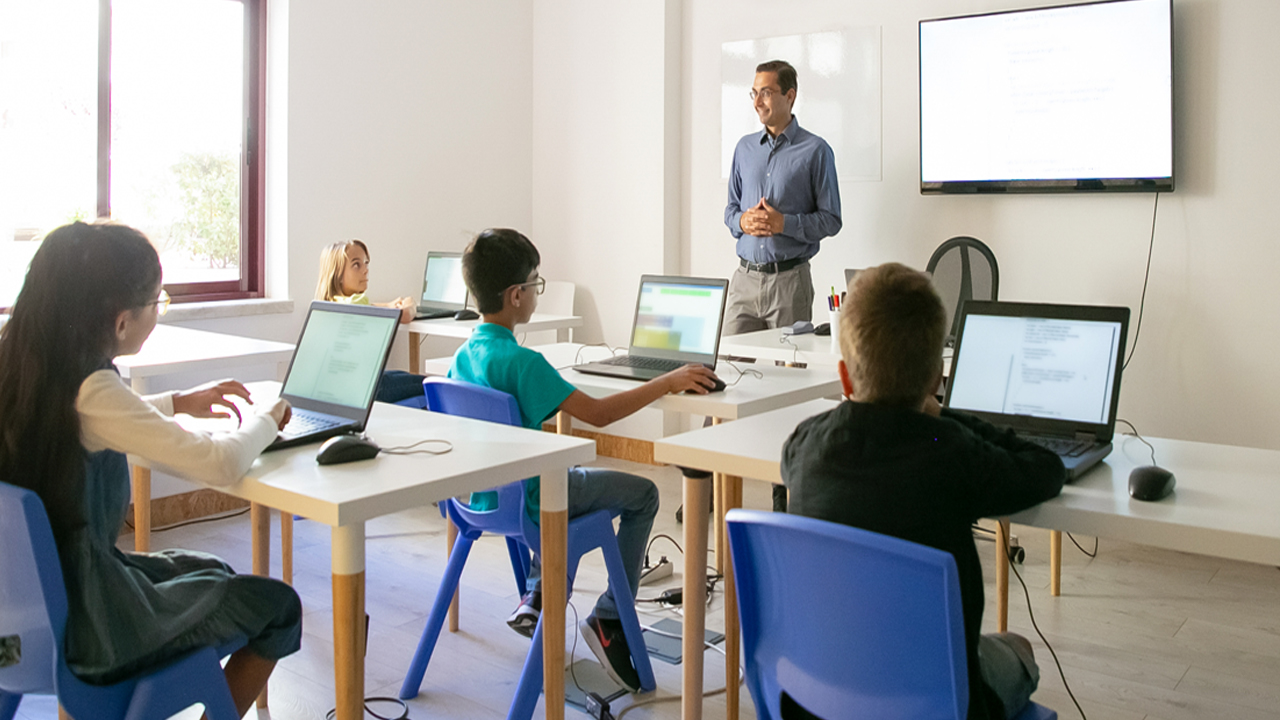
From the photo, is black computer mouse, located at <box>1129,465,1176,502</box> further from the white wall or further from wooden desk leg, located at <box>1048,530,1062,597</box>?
the white wall

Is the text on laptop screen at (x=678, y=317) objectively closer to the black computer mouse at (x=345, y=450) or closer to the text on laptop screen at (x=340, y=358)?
the text on laptop screen at (x=340, y=358)

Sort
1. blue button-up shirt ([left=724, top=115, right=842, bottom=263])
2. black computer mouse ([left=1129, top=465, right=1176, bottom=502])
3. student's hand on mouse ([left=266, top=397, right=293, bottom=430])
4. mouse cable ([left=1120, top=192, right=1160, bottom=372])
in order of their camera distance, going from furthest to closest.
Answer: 1. blue button-up shirt ([left=724, top=115, right=842, bottom=263])
2. mouse cable ([left=1120, top=192, right=1160, bottom=372])
3. student's hand on mouse ([left=266, top=397, right=293, bottom=430])
4. black computer mouse ([left=1129, top=465, right=1176, bottom=502])

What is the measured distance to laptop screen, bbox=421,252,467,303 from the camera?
4930mm

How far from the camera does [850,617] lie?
1384 millimetres

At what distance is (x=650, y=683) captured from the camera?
264cm

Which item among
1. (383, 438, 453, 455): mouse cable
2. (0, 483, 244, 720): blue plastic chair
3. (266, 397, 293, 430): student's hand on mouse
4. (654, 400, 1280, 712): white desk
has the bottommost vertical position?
(0, 483, 244, 720): blue plastic chair

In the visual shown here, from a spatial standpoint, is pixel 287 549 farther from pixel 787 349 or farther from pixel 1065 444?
pixel 1065 444

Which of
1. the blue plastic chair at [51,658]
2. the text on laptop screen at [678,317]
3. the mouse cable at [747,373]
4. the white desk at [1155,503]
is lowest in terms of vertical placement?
the blue plastic chair at [51,658]

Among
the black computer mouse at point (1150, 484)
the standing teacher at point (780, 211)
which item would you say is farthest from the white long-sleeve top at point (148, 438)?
the standing teacher at point (780, 211)

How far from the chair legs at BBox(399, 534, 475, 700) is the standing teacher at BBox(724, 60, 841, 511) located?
213 cm

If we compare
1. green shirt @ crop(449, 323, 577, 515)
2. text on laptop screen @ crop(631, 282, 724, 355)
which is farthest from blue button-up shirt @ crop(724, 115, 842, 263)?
green shirt @ crop(449, 323, 577, 515)

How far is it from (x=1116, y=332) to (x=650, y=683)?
137 cm

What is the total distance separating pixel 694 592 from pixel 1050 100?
111 inches

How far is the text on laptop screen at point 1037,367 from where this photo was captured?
197cm
